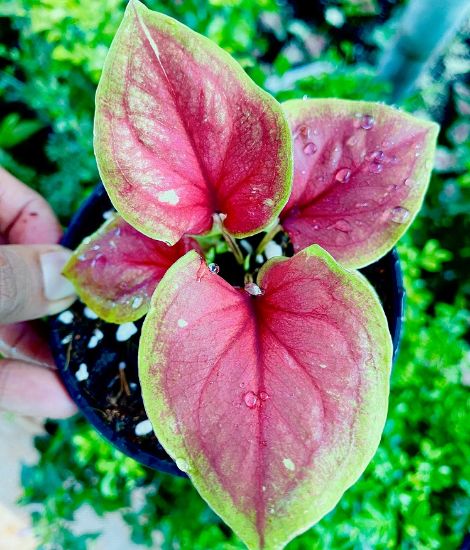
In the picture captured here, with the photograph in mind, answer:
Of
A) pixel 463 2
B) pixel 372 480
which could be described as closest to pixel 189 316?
pixel 372 480

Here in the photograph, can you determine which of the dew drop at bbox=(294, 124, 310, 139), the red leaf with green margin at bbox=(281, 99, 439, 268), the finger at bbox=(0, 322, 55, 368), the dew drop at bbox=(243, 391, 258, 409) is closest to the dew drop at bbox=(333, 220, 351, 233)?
the red leaf with green margin at bbox=(281, 99, 439, 268)

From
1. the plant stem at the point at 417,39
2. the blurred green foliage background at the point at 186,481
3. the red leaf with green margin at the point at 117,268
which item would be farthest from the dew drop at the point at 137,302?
the plant stem at the point at 417,39

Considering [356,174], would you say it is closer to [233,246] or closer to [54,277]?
[233,246]

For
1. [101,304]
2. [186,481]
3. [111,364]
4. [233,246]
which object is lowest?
[186,481]

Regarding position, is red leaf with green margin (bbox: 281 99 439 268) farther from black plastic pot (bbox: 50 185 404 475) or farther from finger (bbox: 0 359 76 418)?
finger (bbox: 0 359 76 418)

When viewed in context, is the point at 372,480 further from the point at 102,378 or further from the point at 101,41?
the point at 101,41

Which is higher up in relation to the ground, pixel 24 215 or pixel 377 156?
pixel 377 156

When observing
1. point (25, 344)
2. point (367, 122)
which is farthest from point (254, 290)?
point (25, 344)
